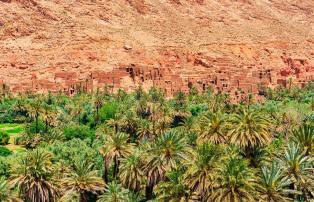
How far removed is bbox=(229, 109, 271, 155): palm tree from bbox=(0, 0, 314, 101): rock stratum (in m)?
78.1

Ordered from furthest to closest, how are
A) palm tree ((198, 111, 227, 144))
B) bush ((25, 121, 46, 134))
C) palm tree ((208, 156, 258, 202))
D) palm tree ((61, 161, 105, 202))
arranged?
bush ((25, 121, 46, 134))
palm tree ((198, 111, 227, 144))
palm tree ((61, 161, 105, 202))
palm tree ((208, 156, 258, 202))

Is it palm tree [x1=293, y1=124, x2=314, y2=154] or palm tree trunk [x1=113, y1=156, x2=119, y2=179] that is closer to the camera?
palm tree [x1=293, y1=124, x2=314, y2=154]

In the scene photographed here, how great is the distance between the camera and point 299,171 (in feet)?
102

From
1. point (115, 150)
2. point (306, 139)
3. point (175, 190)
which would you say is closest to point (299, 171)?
point (306, 139)

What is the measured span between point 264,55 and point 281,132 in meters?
82.1

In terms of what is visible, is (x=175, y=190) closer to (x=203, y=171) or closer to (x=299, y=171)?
(x=203, y=171)

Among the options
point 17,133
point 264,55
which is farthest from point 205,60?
point 17,133

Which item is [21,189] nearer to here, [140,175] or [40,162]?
[40,162]

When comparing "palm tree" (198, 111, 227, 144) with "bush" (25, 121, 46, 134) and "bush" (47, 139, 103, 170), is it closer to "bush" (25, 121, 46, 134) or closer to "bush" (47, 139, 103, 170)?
"bush" (47, 139, 103, 170)

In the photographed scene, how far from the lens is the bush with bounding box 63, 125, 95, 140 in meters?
74.6

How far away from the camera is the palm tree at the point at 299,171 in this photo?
30797 mm

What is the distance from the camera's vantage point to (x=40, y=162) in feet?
123

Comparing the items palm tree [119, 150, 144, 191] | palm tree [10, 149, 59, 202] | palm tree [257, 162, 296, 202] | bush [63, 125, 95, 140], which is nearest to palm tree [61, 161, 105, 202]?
palm tree [10, 149, 59, 202]

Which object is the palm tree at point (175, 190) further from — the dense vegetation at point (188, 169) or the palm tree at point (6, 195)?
the palm tree at point (6, 195)
